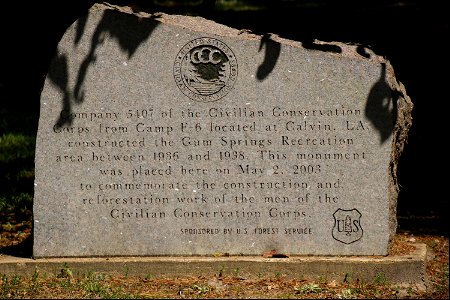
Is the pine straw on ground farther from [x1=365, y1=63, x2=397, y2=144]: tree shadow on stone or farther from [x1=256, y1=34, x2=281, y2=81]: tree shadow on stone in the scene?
[x1=256, y1=34, x2=281, y2=81]: tree shadow on stone

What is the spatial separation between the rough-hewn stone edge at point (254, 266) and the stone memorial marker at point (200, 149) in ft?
0.54

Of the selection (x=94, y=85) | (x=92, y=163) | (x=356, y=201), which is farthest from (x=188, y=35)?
(x=356, y=201)

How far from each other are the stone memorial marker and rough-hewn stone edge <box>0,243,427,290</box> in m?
0.16

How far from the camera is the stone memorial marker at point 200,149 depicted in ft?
23.5

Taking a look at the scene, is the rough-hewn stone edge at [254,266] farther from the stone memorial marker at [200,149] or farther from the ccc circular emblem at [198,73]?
the ccc circular emblem at [198,73]

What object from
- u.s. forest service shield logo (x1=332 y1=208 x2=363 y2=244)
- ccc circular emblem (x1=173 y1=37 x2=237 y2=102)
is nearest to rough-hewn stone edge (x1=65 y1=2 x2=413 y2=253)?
ccc circular emblem (x1=173 y1=37 x2=237 y2=102)

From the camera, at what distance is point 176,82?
7.22 metres

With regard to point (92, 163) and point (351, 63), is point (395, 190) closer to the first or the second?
point (351, 63)

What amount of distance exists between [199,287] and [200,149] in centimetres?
117

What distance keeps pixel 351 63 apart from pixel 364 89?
236mm

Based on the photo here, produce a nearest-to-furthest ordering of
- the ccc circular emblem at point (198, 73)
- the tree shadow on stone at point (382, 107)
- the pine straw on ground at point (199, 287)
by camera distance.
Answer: the pine straw on ground at point (199, 287) → the tree shadow on stone at point (382, 107) → the ccc circular emblem at point (198, 73)

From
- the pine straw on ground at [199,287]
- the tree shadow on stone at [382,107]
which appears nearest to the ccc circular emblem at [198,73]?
the tree shadow on stone at [382,107]

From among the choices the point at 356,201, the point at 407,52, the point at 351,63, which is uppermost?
the point at 407,52

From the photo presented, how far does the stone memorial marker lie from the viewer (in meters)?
7.17
